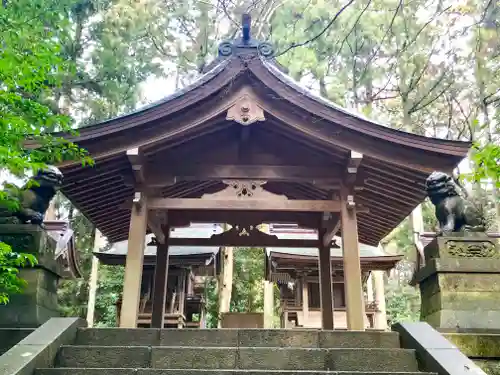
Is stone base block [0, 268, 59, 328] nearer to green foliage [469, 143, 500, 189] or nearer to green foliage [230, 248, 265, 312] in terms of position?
green foliage [469, 143, 500, 189]

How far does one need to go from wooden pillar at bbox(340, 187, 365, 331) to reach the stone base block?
378cm

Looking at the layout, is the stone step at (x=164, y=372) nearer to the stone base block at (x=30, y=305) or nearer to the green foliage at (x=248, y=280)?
the stone base block at (x=30, y=305)

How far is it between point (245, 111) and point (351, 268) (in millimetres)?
2604

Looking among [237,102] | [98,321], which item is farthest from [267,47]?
[98,321]

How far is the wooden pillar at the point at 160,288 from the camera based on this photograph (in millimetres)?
8209

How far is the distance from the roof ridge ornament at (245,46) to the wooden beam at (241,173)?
1.68m

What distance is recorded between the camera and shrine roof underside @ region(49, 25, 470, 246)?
614 centimetres

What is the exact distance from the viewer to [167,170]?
22.0ft

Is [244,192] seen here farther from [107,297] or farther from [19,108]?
[107,297]

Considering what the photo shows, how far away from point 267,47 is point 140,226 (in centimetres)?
333

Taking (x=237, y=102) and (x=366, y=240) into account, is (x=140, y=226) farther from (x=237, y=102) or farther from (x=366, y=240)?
(x=366, y=240)

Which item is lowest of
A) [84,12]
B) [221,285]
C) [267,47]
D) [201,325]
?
[201,325]

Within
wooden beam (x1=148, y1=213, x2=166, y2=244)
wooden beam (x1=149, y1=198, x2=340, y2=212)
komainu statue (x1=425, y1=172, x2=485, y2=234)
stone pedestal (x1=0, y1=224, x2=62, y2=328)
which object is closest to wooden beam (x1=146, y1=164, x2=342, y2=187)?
wooden beam (x1=149, y1=198, x2=340, y2=212)

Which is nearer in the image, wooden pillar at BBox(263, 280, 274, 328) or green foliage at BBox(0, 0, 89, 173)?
green foliage at BBox(0, 0, 89, 173)
